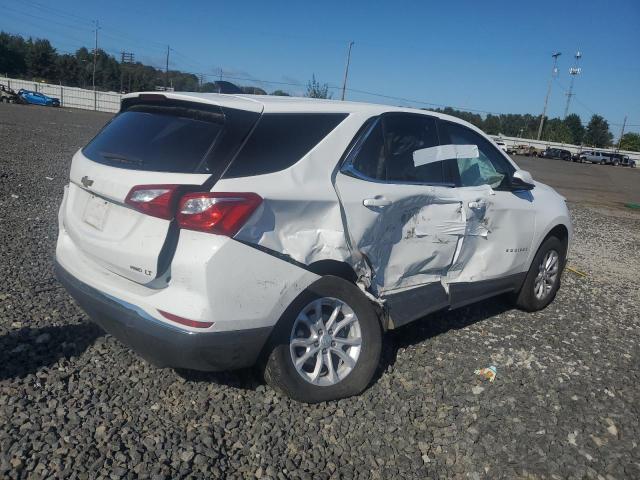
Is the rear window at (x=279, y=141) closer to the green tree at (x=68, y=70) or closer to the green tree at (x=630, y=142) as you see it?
the green tree at (x=68, y=70)

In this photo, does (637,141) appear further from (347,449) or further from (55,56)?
(347,449)

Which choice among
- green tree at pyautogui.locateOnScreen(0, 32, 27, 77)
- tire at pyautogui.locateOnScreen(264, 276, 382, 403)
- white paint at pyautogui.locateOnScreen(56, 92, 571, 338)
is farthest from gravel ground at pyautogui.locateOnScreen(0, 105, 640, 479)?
green tree at pyautogui.locateOnScreen(0, 32, 27, 77)

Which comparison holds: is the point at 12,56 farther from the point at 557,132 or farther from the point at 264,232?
the point at 264,232

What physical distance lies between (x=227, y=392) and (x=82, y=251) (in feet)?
3.99

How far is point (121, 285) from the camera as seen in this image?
117 inches

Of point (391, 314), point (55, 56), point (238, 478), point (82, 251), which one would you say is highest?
point (55, 56)

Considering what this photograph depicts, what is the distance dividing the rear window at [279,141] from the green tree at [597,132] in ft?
385

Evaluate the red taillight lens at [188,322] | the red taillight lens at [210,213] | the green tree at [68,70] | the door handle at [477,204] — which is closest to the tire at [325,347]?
the red taillight lens at [188,322]

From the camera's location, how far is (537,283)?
5238 mm

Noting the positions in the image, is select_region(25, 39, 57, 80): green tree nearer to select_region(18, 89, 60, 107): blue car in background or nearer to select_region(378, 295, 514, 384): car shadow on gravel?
select_region(18, 89, 60, 107): blue car in background

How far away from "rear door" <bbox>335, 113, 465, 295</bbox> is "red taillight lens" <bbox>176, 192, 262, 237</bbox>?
75 cm

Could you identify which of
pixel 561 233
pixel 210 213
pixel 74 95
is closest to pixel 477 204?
pixel 561 233

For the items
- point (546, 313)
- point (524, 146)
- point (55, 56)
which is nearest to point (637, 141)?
point (524, 146)

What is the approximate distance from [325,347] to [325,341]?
0.04 m
